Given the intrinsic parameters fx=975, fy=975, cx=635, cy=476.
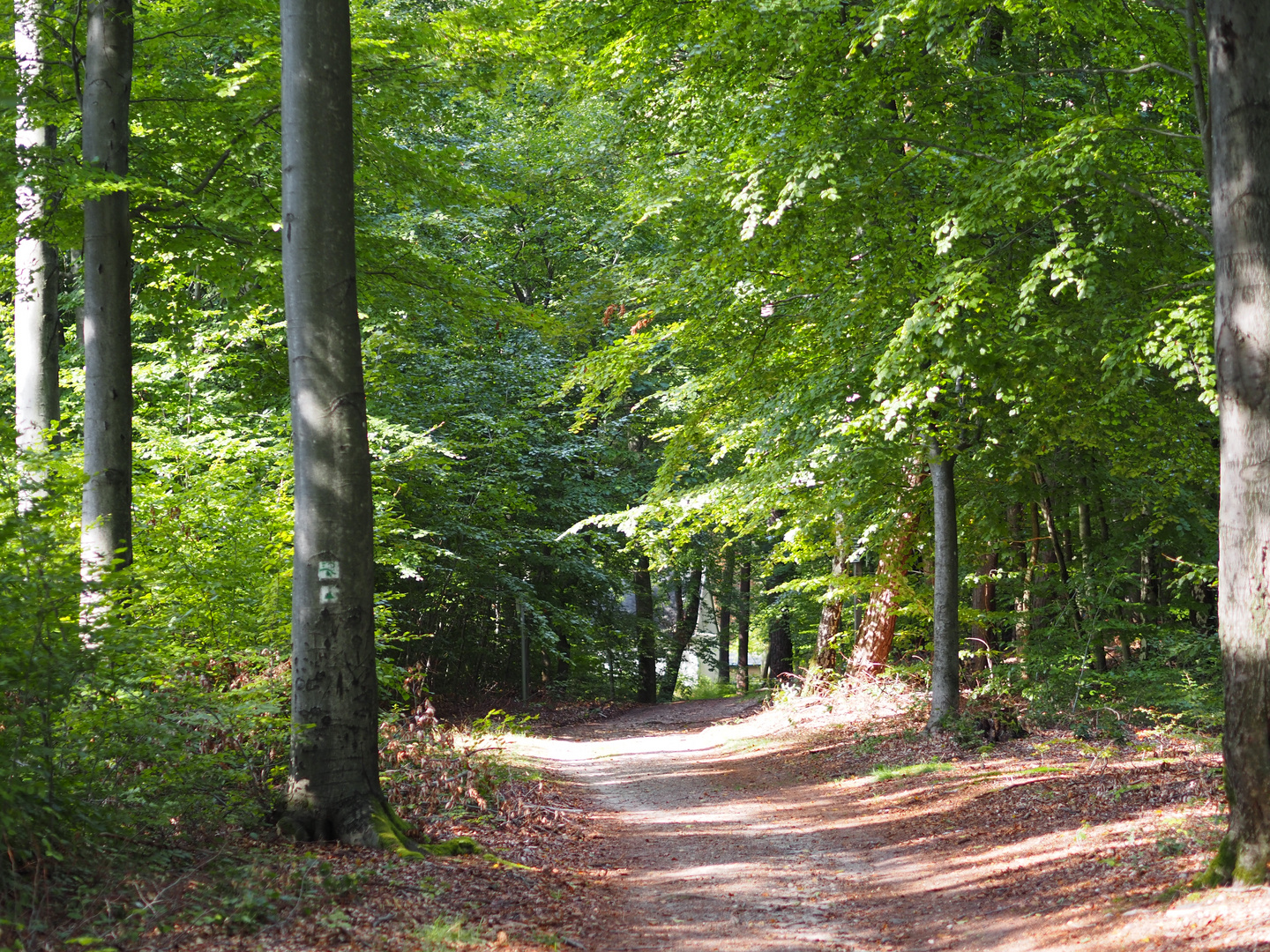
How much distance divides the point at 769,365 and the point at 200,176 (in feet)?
24.0

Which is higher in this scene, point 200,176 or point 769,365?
point 200,176

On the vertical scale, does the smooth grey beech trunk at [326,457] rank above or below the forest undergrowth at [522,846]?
above

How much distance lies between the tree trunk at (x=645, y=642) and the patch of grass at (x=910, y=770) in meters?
14.8

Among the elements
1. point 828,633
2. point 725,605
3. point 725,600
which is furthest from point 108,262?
point 725,605

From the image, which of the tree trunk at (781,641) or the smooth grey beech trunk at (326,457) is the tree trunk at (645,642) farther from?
the smooth grey beech trunk at (326,457)

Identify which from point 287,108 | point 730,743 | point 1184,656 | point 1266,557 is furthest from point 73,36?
point 1184,656

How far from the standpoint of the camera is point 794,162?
9461 mm

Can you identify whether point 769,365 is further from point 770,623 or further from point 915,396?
point 770,623

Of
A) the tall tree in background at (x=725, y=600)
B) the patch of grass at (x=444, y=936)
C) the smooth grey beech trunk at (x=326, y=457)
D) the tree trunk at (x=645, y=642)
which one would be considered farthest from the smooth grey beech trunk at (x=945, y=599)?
the tall tree in background at (x=725, y=600)

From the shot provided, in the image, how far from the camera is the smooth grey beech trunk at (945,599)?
1205 centimetres

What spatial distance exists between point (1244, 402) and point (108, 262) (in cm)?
897

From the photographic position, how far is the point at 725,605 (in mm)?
31969

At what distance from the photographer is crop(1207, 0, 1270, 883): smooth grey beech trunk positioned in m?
5.34

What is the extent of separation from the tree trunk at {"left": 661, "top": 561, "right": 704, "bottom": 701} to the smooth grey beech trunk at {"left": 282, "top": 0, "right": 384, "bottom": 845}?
75.0 feet
